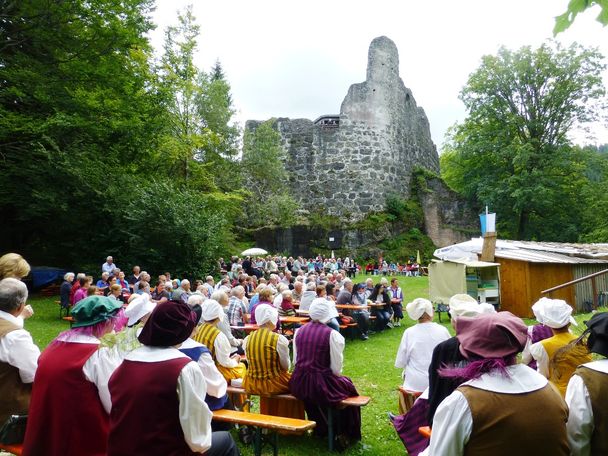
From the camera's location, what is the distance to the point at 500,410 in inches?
83.4

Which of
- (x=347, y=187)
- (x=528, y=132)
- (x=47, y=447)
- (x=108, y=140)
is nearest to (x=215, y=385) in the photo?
(x=47, y=447)

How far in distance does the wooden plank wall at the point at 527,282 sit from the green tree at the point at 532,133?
11531mm

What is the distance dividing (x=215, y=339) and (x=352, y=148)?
24.8 meters

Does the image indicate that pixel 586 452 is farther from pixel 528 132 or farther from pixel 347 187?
pixel 528 132

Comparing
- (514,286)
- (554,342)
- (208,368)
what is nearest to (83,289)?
(208,368)

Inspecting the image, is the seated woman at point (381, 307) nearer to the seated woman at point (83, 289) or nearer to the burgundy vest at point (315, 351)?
the seated woman at point (83, 289)

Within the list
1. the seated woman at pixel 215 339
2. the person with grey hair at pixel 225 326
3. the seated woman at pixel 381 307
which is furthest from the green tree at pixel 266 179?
the seated woman at pixel 215 339

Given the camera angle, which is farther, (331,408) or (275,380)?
(275,380)

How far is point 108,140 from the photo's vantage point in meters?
19.0

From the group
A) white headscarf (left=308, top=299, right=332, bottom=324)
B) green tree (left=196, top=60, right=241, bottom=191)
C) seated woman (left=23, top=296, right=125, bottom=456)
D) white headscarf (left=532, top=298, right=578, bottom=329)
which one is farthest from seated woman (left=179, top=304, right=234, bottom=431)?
green tree (left=196, top=60, right=241, bottom=191)

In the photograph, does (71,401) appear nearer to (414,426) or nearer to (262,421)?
(262,421)

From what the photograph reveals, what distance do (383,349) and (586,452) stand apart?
26.7 ft

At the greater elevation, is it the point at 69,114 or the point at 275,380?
the point at 69,114

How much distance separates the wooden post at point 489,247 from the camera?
52.1ft
